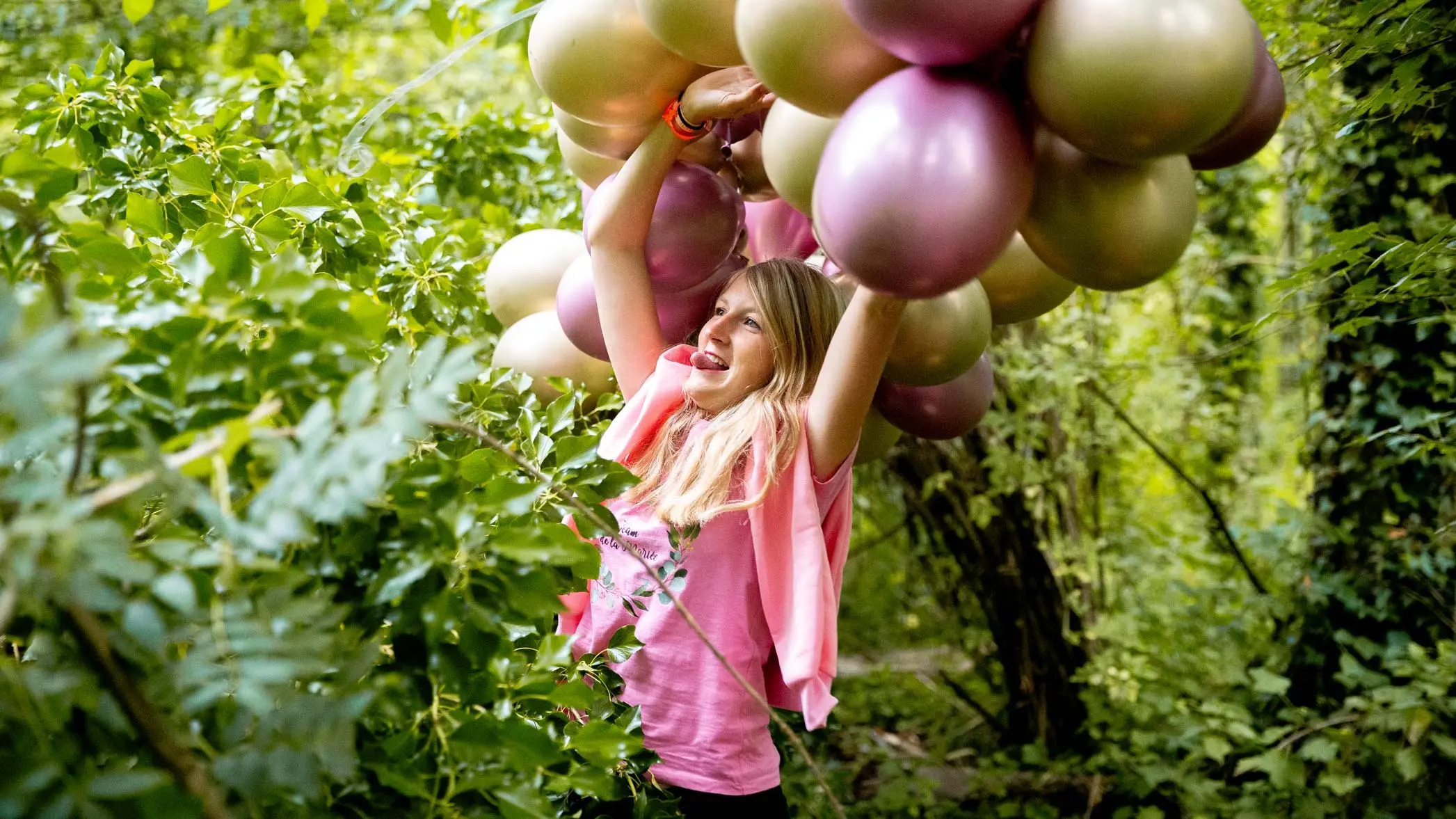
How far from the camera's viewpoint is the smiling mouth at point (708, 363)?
1440 millimetres

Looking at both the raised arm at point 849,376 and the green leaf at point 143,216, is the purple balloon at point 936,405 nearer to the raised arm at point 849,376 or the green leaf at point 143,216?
the raised arm at point 849,376

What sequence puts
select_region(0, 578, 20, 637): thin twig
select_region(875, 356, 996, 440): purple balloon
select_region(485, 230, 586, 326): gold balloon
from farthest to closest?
select_region(485, 230, 586, 326): gold balloon → select_region(875, 356, 996, 440): purple balloon → select_region(0, 578, 20, 637): thin twig

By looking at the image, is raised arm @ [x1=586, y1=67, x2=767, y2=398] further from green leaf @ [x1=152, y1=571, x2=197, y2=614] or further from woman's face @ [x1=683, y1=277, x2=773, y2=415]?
green leaf @ [x1=152, y1=571, x2=197, y2=614]

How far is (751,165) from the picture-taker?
57.4 inches

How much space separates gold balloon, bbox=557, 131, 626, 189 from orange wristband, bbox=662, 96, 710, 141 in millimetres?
194

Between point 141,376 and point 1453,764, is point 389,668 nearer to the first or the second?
point 141,376

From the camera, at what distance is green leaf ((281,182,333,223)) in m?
1.25

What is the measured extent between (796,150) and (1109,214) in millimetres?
296

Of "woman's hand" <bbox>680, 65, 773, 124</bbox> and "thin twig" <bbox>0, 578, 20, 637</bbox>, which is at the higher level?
"woman's hand" <bbox>680, 65, 773, 124</bbox>

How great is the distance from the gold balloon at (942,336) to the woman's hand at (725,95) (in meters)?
0.30

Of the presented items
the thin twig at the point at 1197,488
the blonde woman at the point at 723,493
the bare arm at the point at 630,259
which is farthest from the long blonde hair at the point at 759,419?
the thin twig at the point at 1197,488

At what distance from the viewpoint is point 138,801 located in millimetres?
616

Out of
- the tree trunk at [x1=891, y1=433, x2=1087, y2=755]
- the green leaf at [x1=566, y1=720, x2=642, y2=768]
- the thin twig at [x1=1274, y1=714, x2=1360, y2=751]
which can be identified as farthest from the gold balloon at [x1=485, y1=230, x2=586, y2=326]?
the thin twig at [x1=1274, y1=714, x2=1360, y2=751]

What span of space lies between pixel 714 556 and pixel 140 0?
3.56 feet
